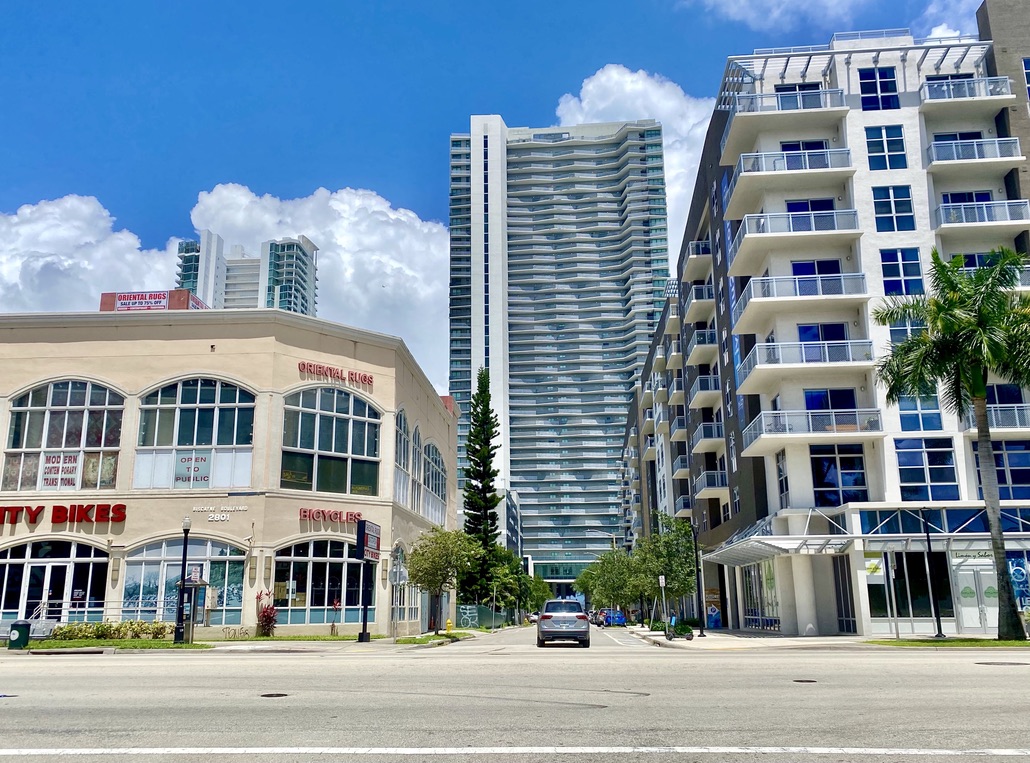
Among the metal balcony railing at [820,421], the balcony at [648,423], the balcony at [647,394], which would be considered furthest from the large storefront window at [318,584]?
the balcony at [648,423]

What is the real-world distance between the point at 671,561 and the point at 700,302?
16.9 metres

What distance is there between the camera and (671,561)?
56500 mm

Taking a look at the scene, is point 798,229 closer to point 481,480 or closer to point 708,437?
point 708,437

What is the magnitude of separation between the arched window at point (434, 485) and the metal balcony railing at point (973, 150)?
110 ft

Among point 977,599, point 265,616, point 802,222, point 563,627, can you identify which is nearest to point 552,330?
point 802,222

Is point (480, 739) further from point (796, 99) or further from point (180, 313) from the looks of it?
point (796, 99)

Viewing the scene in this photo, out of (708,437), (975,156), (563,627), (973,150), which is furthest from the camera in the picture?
(708,437)

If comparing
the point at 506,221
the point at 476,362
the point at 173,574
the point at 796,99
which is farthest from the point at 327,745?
the point at 506,221

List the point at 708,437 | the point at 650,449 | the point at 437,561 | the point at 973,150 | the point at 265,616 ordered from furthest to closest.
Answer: the point at 650,449
the point at 708,437
the point at 437,561
the point at 973,150
the point at 265,616

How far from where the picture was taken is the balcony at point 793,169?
141 feet

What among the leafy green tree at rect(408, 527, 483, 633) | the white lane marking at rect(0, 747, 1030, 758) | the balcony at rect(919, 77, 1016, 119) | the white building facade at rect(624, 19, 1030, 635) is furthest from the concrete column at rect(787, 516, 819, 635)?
the white lane marking at rect(0, 747, 1030, 758)

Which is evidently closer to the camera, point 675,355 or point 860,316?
point 860,316

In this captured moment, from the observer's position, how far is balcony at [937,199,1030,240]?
4162cm

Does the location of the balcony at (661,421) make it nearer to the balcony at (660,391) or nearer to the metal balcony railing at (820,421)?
the balcony at (660,391)
